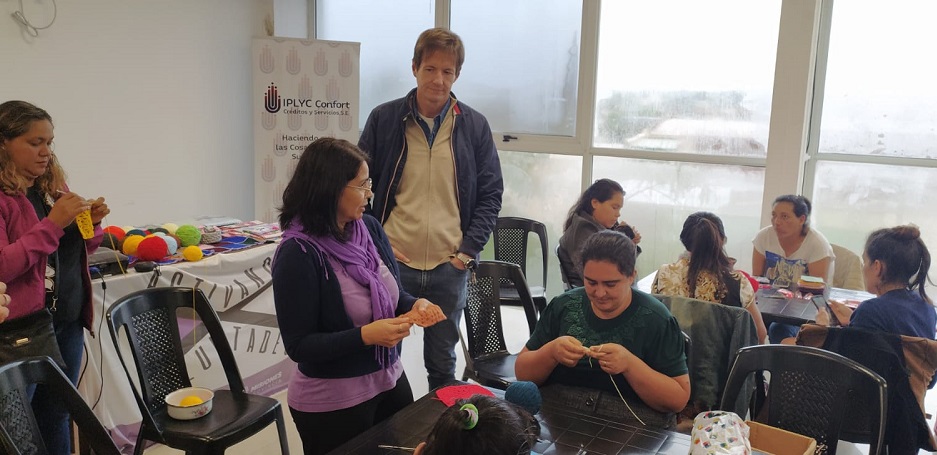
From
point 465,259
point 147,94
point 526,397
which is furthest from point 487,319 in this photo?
point 147,94

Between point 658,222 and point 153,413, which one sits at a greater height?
point 658,222

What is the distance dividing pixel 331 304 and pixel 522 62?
3972 mm

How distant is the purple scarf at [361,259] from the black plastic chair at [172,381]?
0.65 metres

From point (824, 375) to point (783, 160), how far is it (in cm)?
287

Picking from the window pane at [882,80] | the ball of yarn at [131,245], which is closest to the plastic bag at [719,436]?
the ball of yarn at [131,245]

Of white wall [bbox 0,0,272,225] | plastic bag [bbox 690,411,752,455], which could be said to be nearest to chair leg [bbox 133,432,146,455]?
plastic bag [bbox 690,411,752,455]

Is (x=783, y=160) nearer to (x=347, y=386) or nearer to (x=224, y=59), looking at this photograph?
(x=347, y=386)

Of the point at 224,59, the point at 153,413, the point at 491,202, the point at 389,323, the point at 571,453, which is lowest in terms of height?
the point at 153,413

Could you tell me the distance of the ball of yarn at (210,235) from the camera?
11.8 ft

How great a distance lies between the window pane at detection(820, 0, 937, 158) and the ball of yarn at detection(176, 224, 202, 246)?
3.95 m

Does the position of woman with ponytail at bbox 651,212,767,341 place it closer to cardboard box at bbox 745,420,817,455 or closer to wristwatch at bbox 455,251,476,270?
wristwatch at bbox 455,251,476,270

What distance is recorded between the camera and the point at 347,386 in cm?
199

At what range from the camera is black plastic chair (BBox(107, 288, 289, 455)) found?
7.50ft

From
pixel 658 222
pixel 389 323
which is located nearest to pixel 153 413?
pixel 389 323
